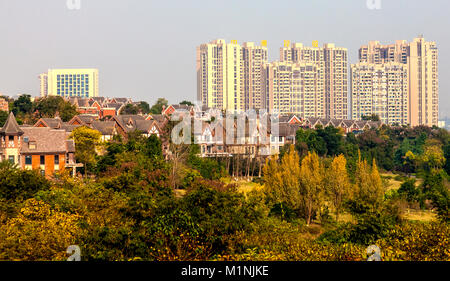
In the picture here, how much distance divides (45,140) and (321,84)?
75.3 m

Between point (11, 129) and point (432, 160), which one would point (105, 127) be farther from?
point (432, 160)

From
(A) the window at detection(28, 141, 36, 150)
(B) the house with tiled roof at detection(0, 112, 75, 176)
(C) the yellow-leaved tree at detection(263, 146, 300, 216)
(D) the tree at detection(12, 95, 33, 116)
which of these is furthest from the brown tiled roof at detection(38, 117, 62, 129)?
(C) the yellow-leaved tree at detection(263, 146, 300, 216)

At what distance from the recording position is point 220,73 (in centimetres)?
10094

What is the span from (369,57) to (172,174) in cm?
9052

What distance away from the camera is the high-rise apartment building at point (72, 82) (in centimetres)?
11656

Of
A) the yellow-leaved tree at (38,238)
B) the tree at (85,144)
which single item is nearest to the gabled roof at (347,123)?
the tree at (85,144)

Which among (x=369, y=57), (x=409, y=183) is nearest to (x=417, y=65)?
(x=369, y=57)

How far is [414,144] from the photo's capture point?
63.1 metres

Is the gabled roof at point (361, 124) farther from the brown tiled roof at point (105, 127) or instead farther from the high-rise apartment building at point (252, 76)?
the brown tiled roof at point (105, 127)

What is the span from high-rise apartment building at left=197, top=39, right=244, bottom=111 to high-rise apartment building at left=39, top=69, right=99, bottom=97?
1012 inches

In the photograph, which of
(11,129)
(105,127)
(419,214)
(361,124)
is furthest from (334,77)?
(11,129)

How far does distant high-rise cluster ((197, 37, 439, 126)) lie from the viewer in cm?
10069

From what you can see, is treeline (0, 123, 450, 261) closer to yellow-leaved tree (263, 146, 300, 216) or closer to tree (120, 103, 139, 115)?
yellow-leaved tree (263, 146, 300, 216)

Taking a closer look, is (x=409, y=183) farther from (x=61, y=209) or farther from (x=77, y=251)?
(x=77, y=251)
